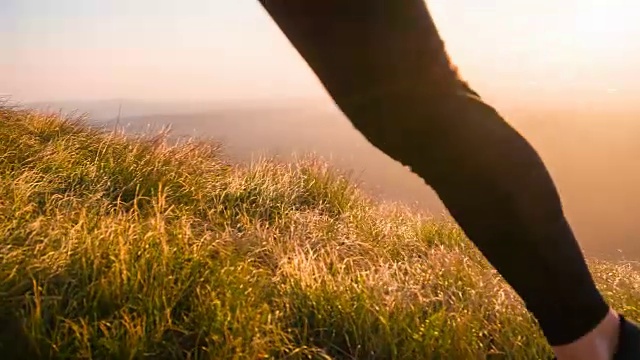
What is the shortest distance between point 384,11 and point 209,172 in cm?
258

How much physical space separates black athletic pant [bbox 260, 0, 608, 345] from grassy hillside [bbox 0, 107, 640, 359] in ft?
1.58

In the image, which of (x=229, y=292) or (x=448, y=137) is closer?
(x=448, y=137)

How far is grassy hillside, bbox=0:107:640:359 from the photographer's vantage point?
118cm

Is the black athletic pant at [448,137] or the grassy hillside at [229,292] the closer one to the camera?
the black athletic pant at [448,137]

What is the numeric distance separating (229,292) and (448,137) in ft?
2.25

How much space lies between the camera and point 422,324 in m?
1.34

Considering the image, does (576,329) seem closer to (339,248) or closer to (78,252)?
(78,252)

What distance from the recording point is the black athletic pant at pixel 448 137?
30.2 inches

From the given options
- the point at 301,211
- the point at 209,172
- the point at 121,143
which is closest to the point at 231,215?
the point at 301,211

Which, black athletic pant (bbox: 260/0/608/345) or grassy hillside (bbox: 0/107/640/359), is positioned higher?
black athletic pant (bbox: 260/0/608/345)

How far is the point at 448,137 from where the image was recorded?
0.78 metres

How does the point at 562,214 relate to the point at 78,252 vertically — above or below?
above

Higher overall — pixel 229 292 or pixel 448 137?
pixel 448 137

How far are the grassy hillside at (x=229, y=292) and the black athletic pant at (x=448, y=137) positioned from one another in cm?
48
